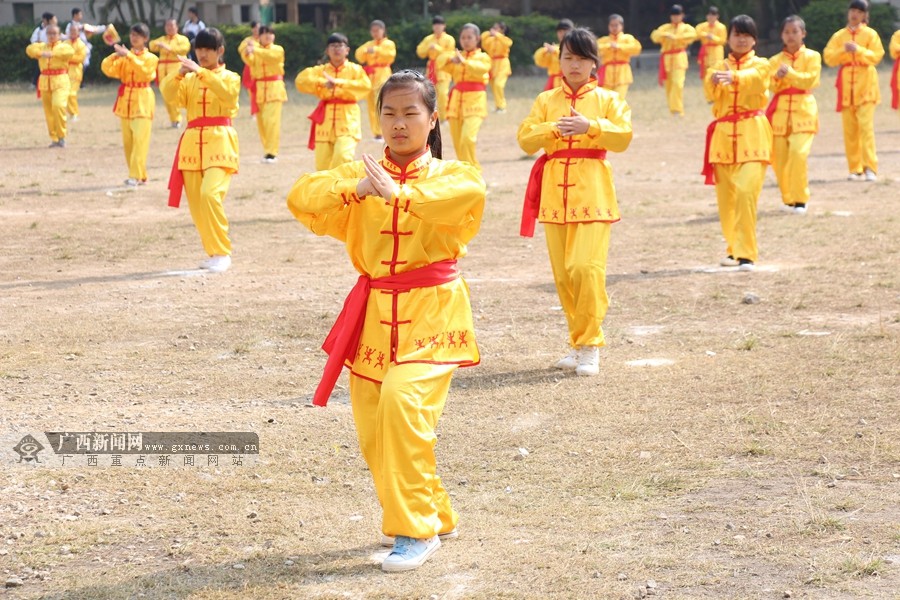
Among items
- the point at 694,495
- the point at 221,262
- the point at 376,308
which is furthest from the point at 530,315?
the point at 376,308

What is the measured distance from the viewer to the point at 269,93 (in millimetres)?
17203

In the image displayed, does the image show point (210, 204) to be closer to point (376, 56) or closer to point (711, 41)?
point (376, 56)

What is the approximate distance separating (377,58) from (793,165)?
8683 mm

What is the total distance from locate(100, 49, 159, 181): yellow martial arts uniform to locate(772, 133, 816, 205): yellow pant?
672 cm

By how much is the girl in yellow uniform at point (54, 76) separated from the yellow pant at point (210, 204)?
30.7 ft

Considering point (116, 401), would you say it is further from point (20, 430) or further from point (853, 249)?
point (853, 249)

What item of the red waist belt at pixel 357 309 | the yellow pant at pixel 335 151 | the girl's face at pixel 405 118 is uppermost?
the girl's face at pixel 405 118

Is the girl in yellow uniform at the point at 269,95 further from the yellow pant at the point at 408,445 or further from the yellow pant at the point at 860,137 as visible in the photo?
the yellow pant at the point at 408,445

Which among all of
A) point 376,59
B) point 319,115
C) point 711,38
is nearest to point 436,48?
point 376,59

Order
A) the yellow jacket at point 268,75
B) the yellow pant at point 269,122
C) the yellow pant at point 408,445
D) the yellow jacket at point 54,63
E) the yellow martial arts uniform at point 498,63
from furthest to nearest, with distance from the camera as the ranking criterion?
the yellow martial arts uniform at point 498,63 < the yellow jacket at point 54,63 < the yellow jacket at point 268,75 < the yellow pant at point 269,122 < the yellow pant at point 408,445

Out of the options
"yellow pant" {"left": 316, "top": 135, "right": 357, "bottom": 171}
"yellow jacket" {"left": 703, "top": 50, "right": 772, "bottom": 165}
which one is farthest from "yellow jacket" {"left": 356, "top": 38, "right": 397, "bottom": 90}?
"yellow jacket" {"left": 703, "top": 50, "right": 772, "bottom": 165}

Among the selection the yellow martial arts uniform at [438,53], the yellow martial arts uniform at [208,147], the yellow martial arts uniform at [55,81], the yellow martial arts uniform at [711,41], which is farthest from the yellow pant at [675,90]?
the yellow martial arts uniform at [208,147]

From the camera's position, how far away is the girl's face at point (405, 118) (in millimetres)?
4375

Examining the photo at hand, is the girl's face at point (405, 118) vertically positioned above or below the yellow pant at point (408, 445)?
above
